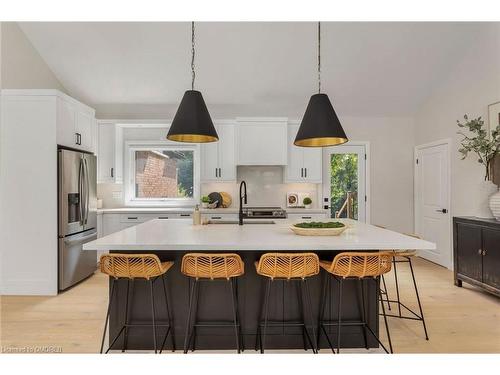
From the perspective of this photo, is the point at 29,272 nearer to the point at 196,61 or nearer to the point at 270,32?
the point at 196,61

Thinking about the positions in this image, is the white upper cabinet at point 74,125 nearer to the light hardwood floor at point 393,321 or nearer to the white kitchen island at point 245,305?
the light hardwood floor at point 393,321

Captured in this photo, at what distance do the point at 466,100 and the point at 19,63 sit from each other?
247 inches

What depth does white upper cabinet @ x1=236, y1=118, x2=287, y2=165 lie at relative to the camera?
556cm

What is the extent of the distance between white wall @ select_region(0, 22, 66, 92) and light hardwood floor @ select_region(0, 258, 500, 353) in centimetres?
287

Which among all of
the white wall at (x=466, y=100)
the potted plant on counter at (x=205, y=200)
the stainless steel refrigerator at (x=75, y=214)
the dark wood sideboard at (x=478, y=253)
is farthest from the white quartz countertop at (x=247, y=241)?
the white wall at (x=466, y=100)

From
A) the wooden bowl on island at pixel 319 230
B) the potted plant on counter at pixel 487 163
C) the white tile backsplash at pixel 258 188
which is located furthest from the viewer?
the white tile backsplash at pixel 258 188

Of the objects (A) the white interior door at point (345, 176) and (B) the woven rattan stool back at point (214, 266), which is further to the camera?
(A) the white interior door at point (345, 176)

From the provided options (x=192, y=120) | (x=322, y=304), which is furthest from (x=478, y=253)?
(x=192, y=120)

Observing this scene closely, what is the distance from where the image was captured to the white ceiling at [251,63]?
462 cm

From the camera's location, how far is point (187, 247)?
2252 mm

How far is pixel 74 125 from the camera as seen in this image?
4.36m

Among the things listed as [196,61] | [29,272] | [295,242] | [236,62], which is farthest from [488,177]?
[29,272]

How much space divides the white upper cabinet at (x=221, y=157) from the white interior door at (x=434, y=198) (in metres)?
3.25

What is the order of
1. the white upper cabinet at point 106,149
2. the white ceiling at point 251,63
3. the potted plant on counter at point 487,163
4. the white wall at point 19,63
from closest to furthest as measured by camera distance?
the potted plant on counter at point 487,163 < the white wall at point 19,63 < the white ceiling at point 251,63 < the white upper cabinet at point 106,149
